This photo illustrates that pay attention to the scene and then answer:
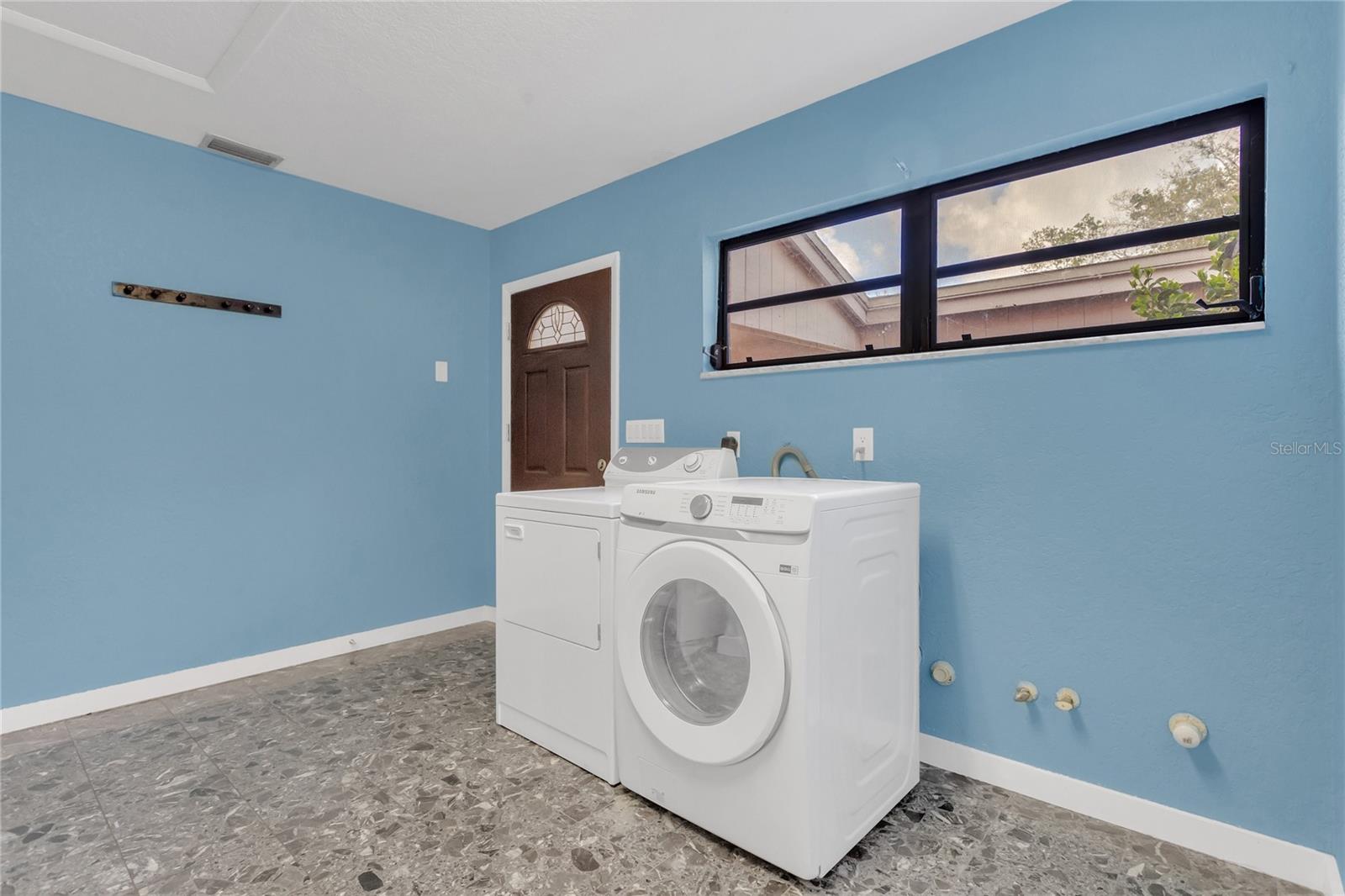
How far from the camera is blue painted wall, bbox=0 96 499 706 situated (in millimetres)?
2434

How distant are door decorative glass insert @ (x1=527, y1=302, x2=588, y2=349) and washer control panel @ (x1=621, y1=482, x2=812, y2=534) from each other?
1711 mm

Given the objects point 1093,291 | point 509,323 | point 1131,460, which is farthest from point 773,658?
point 509,323

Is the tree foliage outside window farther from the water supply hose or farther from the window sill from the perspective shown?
the water supply hose

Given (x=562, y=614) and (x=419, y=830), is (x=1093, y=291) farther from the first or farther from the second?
(x=419, y=830)

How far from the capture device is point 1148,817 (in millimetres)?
1704

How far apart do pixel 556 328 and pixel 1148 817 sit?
123 inches

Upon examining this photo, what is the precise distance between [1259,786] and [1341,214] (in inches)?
53.4

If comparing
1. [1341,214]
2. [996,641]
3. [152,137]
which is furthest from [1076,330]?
[152,137]

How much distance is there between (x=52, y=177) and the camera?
8.09ft

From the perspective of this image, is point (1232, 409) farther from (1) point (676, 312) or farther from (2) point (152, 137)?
(2) point (152, 137)

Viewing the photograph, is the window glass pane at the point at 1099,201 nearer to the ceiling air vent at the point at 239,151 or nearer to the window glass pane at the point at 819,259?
the window glass pane at the point at 819,259

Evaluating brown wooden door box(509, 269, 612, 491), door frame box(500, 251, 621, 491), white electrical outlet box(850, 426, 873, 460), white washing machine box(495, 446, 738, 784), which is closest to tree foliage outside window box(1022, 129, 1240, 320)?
white electrical outlet box(850, 426, 873, 460)

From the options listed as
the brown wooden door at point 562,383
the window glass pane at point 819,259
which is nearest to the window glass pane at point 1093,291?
the window glass pane at point 819,259

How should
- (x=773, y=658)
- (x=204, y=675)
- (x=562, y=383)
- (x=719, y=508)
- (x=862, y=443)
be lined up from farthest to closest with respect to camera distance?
1. (x=562, y=383)
2. (x=204, y=675)
3. (x=862, y=443)
4. (x=719, y=508)
5. (x=773, y=658)
